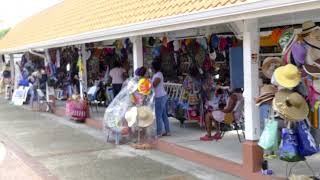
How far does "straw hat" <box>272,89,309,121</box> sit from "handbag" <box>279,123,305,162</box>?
18cm

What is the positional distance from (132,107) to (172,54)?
236cm

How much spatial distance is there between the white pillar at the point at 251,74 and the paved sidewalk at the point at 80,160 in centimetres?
87

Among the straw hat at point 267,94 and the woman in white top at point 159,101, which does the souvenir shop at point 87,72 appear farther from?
the straw hat at point 267,94

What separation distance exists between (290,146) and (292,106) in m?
0.48

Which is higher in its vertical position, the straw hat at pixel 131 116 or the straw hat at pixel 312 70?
the straw hat at pixel 312 70

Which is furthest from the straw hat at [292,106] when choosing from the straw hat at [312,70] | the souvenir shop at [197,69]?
the souvenir shop at [197,69]

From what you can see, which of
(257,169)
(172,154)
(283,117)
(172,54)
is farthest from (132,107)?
(283,117)

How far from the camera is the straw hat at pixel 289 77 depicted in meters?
6.40

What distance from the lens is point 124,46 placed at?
51.1ft

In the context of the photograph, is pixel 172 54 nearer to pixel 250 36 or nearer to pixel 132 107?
pixel 132 107

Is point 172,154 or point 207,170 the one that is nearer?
point 207,170

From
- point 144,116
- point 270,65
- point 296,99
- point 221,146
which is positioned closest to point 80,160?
point 144,116

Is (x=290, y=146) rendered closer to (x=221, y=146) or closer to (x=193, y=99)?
(x=221, y=146)

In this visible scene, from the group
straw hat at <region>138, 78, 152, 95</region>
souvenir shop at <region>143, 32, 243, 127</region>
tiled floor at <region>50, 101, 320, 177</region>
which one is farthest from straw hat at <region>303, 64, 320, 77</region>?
straw hat at <region>138, 78, 152, 95</region>
